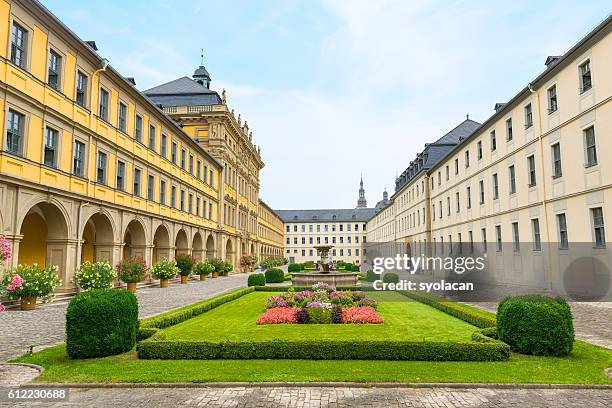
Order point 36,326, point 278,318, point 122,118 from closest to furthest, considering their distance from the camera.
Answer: point 36,326 < point 278,318 < point 122,118

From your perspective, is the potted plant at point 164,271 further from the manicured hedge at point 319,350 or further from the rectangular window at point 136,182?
the manicured hedge at point 319,350

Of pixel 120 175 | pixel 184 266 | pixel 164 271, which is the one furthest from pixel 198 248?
pixel 120 175

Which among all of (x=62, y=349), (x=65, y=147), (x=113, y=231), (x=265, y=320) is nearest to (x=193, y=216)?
(x=113, y=231)

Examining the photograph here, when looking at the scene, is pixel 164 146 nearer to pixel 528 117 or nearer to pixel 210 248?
pixel 210 248

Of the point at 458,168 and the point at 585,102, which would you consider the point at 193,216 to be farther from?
the point at 585,102

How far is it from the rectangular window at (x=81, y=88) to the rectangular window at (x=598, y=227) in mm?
24271

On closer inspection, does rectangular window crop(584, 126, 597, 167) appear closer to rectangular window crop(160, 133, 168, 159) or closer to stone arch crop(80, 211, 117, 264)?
stone arch crop(80, 211, 117, 264)

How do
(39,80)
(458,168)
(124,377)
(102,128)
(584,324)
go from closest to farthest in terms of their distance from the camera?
(124,377) → (584,324) → (39,80) → (102,128) → (458,168)

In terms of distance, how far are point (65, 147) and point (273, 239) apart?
67.6 metres

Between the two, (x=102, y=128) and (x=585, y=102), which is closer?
(x=585, y=102)

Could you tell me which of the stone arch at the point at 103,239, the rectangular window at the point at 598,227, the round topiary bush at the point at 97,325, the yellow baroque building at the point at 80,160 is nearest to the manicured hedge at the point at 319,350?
the round topiary bush at the point at 97,325

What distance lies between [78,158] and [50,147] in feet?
7.37

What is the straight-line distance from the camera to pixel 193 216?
1453 inches

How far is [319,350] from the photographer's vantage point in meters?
8.42
